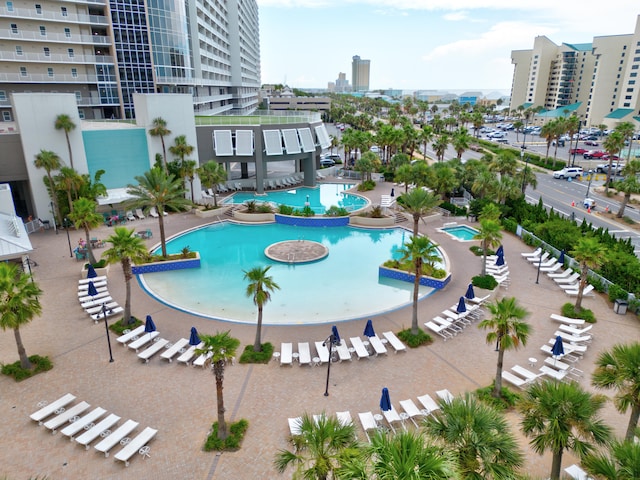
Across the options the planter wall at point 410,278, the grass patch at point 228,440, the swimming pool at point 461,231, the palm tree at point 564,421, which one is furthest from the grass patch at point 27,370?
the swimming pool at point 461,231

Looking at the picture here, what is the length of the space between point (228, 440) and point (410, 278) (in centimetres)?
1751

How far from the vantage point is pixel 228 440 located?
14242 millimetres

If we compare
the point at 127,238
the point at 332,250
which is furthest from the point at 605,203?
the point at 127,238

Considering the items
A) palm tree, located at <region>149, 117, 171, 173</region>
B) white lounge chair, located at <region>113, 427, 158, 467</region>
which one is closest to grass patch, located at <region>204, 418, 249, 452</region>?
white lounge chair, located at <region>113, 427, 158, 467</region>

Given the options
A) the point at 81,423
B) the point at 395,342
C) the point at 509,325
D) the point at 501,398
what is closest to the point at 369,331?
the point at 395,342

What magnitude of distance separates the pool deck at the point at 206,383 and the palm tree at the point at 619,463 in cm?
430

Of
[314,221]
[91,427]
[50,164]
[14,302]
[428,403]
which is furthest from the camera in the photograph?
[314,221]

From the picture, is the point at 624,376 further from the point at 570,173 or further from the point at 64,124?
the point at 570,173

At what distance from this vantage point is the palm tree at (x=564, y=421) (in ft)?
34.2

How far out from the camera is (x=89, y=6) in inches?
2180

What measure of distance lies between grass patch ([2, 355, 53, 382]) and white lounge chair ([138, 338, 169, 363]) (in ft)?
12.9

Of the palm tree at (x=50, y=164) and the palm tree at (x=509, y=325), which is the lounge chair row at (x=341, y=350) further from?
the palm tree at (x=50, y=164)

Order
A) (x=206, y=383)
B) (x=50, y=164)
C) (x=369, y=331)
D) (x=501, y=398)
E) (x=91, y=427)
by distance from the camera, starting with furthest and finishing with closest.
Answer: (x=50, y=164) < (x=369, y=331) < (x=206, y=383) < (x=501, y=398) < (x=91, y=427)

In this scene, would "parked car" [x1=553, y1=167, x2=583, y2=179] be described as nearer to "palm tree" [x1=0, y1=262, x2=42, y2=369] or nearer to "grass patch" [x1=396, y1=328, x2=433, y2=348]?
"grass patch" [x1=396, y1=328, x2=433, y2=348]
